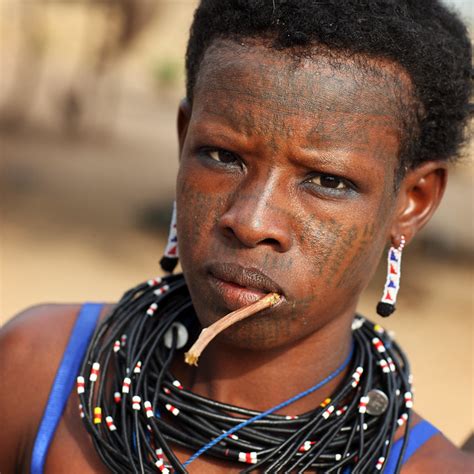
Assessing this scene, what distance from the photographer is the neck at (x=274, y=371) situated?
7.77 feet

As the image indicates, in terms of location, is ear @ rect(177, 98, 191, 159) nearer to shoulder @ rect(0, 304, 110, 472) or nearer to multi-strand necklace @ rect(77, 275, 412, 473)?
multi-strand necklace @ rect(77, 275, 412, 473)

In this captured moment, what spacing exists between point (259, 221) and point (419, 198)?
2.23 ft

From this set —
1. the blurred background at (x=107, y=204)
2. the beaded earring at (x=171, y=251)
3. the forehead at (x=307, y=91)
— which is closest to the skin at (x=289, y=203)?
the forehead at (x=307, y=91)

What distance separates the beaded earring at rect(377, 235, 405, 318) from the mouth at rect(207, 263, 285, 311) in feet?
1.54

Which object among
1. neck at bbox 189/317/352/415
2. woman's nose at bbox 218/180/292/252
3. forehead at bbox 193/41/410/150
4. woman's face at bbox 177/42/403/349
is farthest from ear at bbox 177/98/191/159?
neck at bbox 189/317/352/415

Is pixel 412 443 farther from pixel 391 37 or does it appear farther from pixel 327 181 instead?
pixel 391 37

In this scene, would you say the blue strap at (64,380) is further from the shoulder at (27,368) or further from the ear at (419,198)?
the ear at (419,198)

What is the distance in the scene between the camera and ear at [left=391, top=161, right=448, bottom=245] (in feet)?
7.64

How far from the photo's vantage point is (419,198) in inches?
94.0

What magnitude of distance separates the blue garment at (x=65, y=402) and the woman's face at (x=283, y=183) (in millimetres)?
557

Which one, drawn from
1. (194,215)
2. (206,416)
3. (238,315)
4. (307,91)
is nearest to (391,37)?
(307,91)

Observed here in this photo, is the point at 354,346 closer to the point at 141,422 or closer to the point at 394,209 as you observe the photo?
the point at 394,209

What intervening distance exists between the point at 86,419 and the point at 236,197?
0.91 m

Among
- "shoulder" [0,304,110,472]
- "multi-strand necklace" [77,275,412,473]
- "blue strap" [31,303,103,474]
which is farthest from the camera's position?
"shoulder" [0,304,110,472]
